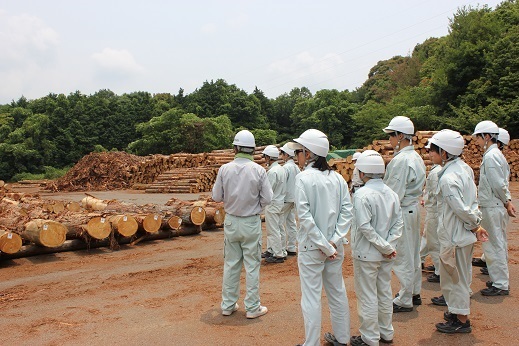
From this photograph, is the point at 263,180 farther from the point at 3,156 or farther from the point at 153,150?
the point at 3,156

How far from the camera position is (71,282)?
7312mm

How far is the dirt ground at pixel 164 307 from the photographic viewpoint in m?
4.83

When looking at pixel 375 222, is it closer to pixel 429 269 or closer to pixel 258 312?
pixel 258 312

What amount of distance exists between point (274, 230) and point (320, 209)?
4.25m

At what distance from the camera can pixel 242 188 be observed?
220 inches

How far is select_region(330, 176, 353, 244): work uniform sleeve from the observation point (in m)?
4.24

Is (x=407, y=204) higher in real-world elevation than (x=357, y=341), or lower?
higher

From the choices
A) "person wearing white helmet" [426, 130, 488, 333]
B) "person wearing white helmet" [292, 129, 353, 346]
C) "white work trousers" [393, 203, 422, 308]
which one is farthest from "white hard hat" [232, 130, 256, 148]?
"person wearing white helmet" [426, 130, 488, 333]

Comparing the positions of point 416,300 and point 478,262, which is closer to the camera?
point 416,300

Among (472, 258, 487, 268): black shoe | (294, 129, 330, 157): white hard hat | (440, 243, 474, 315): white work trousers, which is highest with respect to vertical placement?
(294, 129, 330, 157): white hard hat

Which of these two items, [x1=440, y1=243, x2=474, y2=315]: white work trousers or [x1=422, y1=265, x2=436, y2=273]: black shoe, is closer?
[x1=440, y1=243, x2=474, y2=315]: white work trousers

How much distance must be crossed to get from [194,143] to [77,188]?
12.0 meters

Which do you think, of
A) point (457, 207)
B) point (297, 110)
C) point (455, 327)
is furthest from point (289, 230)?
point (297, 110)

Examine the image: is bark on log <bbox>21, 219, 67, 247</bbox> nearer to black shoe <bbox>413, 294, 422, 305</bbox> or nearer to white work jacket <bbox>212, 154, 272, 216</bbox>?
white work jacket <bbox>212, 154, 272, 216</bbox>
